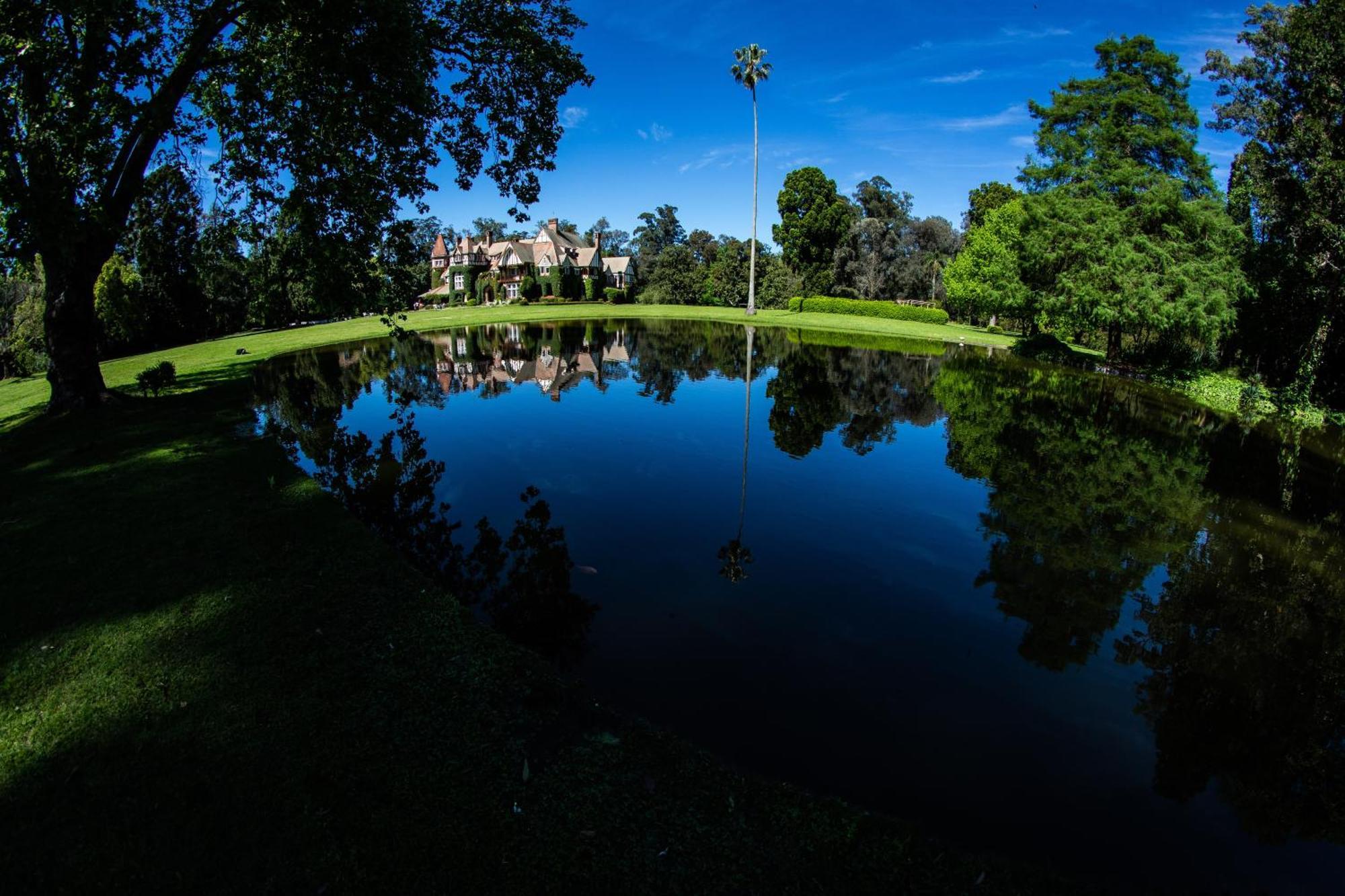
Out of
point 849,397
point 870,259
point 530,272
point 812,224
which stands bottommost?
point 849,397

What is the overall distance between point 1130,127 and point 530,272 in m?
61.0

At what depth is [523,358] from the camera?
29.0 metres

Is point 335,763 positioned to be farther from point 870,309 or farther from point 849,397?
point 870,309

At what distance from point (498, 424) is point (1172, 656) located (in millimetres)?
13777

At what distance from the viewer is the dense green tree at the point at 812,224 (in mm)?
61031

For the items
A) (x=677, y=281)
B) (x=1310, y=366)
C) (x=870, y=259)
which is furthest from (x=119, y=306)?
(x=870, y=259)

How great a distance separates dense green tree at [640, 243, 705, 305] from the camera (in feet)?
244

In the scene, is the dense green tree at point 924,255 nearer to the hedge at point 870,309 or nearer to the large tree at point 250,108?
the hedge at point 870,309

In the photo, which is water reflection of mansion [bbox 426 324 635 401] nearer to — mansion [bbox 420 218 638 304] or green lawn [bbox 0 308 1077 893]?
green lawn [bbox 0 308 1077 893]

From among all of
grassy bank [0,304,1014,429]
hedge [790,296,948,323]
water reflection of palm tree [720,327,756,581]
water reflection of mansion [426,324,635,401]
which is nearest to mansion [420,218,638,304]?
grassy bank [0,304,1014,429]

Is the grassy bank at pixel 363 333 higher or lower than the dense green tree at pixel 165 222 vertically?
lower

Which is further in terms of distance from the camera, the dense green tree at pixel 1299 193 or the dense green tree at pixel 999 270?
the dense green tree at pixel 999 270

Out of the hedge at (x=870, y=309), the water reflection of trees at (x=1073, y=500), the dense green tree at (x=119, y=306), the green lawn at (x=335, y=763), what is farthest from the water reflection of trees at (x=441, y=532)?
the hedge at (x=870, y=309)

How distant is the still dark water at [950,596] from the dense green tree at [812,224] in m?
48.0
